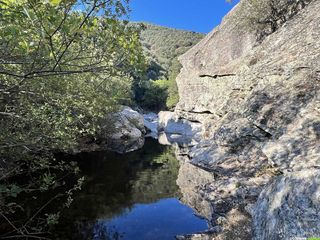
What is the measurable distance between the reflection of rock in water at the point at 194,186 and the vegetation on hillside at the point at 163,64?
15.1 metres

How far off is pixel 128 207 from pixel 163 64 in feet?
379

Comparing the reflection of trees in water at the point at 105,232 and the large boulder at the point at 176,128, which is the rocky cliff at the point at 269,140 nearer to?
the reflection of trees in water at the point at 105,232

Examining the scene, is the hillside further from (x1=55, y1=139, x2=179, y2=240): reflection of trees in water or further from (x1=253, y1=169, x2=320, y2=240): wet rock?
(x1=253, y1=169, x2=320, y2=240): wet rock

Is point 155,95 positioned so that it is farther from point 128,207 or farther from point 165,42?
point 165,42

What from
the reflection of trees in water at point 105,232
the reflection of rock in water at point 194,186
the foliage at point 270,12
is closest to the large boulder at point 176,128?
the foliage at point 270,12

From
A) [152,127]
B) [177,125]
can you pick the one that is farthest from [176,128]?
[152,127]

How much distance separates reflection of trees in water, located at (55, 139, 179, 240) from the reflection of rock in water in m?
0.51

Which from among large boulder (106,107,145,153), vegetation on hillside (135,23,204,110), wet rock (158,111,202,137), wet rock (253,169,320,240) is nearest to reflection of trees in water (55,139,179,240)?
large boulder (106,107,145,153)

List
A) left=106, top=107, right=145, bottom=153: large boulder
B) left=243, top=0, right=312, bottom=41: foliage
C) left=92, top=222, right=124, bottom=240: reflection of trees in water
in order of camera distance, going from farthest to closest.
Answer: left=106, top=107, right=145, bottom=153: large boulder
left=243, top=0, right=312, bottom=41: foliage
left=92, top=222, right=124, bottom=240: reflection of trees in water

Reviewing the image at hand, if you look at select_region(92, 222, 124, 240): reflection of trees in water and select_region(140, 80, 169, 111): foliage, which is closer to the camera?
select_region(92, 222, 124, 240): reflection of trees in water

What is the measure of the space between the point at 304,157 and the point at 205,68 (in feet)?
103

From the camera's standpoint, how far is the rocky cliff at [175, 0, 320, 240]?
7.00 metres

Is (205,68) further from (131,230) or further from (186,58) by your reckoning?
(131,230)

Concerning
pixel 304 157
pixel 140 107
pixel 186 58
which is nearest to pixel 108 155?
pixel 304 157
